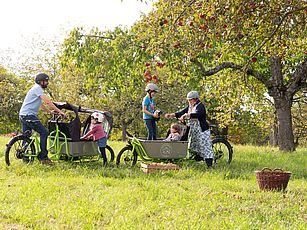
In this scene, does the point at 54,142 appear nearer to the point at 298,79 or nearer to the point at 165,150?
the point at 165,150

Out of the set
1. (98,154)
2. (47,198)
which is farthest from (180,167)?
(47,198)

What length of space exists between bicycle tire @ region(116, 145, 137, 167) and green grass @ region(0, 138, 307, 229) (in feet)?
1.37

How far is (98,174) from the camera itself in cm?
833

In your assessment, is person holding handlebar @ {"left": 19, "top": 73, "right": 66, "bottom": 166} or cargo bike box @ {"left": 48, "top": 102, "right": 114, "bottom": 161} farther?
cargo bike box @ {"left": 48, "top": 102, "right": 114, "bottom": 161}

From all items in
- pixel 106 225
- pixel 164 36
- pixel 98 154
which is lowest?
pixel 106 225

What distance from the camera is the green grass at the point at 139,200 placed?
499cm

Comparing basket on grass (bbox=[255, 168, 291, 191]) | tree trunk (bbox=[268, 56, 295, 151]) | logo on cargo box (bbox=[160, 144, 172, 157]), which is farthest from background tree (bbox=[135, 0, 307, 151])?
tree trunk (bbox=[268, 56, 295, 151])

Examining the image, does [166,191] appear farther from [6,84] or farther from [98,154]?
[6,84]

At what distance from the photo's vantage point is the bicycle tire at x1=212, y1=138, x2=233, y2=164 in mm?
10938

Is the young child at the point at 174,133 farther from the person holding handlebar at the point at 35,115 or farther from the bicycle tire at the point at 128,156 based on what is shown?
the person holding handlebar at the point at 35,115

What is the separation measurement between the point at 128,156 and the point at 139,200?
380 centimetres

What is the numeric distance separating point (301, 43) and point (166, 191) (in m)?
4.73

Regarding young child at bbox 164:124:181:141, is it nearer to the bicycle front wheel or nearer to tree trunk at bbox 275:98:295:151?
the bicycle front wheel

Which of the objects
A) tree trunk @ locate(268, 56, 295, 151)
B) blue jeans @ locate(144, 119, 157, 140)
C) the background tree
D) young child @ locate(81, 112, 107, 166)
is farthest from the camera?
tree trunk @ locate(268, 56, 295, 151)
